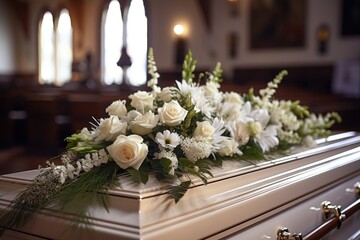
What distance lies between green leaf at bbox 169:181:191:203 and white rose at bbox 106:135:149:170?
0.34 feet

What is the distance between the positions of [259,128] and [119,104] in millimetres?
426

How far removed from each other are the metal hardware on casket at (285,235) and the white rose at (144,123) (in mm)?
375

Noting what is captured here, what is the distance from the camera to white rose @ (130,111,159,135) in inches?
41.1

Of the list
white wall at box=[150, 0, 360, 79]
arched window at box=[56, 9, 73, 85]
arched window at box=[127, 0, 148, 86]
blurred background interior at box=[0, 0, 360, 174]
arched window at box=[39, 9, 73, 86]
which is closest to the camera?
blurred background interior at box=[0, 0, 360, 174]

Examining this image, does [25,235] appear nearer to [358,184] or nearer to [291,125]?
[291,125]

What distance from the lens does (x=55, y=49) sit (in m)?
17.3

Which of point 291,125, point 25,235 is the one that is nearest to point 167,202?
point 25,235

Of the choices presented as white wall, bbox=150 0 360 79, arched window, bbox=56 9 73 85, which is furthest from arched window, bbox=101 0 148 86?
arched window, bbox=56 9 73 85

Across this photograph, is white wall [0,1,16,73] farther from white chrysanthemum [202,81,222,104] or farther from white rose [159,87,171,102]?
white rose [159,87,171,102]

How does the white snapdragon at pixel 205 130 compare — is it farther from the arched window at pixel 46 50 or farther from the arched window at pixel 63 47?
A: the arched window at pixel 46 50

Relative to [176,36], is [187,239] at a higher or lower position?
lower

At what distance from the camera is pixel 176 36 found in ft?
44.9

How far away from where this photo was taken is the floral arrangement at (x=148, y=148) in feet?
2.97

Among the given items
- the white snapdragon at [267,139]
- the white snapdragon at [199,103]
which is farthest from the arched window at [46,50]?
the white snapdragon at [199,103]
